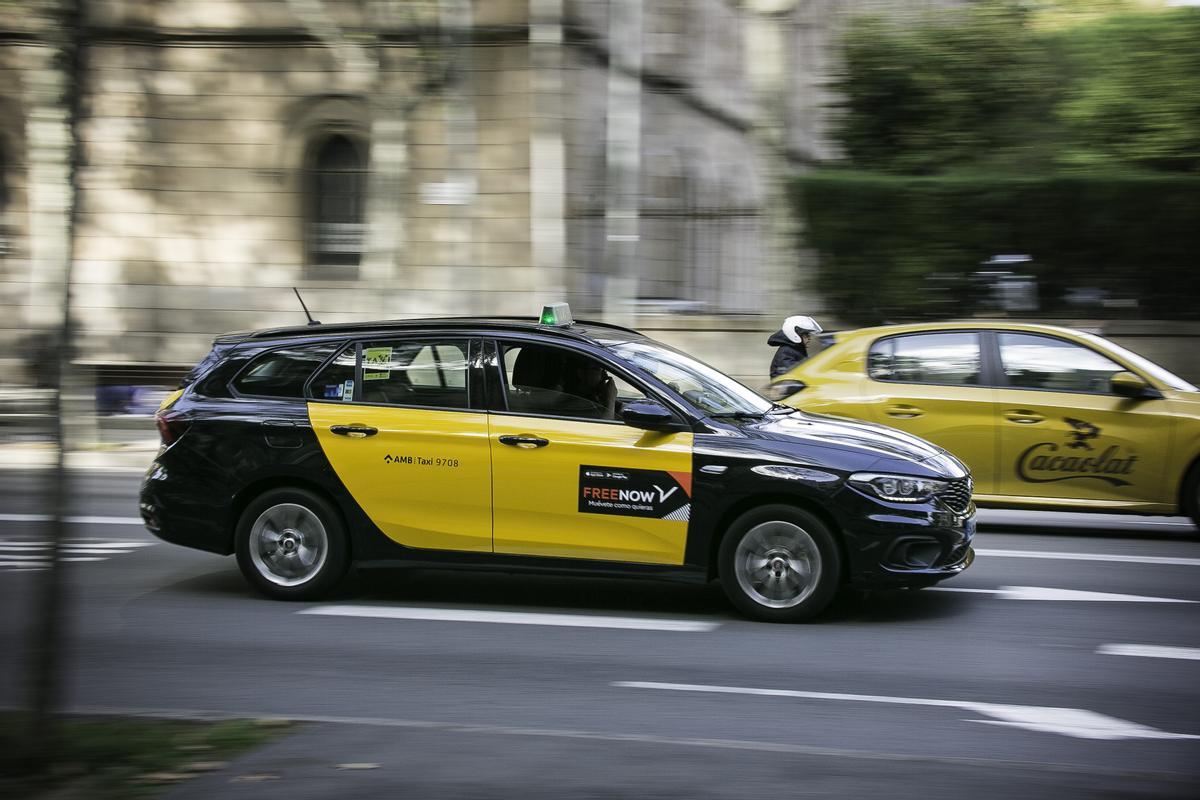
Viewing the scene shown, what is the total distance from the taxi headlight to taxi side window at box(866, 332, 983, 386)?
11.0 ft

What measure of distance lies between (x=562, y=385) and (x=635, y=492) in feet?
2.45

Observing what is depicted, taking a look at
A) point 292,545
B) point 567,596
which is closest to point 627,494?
point 567,596

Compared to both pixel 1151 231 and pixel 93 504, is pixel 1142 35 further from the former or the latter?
pixel 93 504

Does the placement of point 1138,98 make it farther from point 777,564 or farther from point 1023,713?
point 1023,713

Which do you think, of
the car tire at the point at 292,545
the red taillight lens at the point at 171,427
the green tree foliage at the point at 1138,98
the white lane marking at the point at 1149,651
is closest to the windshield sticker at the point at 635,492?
the car tire at the point at 292,545

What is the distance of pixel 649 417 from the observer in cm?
699

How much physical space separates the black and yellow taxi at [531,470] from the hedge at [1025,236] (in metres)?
9.36

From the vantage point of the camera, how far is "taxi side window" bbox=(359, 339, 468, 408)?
24.3 feet

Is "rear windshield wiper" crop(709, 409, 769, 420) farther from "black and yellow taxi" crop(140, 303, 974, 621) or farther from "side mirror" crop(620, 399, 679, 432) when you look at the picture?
"side mirror" crop(620, 399, 679, 432)

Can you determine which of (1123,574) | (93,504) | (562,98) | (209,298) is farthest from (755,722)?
(209,298)

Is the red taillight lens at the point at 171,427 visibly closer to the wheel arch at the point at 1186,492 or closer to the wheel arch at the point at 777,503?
the wheel arch at the point at 777,503

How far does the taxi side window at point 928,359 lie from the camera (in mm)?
10125

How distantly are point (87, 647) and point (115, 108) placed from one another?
1712cm

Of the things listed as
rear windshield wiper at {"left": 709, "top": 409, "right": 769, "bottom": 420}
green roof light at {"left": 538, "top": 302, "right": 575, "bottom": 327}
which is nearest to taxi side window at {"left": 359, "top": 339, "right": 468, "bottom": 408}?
green roof light at {"left": 538, "top": 302, "right": 575, "bottom": 327}
